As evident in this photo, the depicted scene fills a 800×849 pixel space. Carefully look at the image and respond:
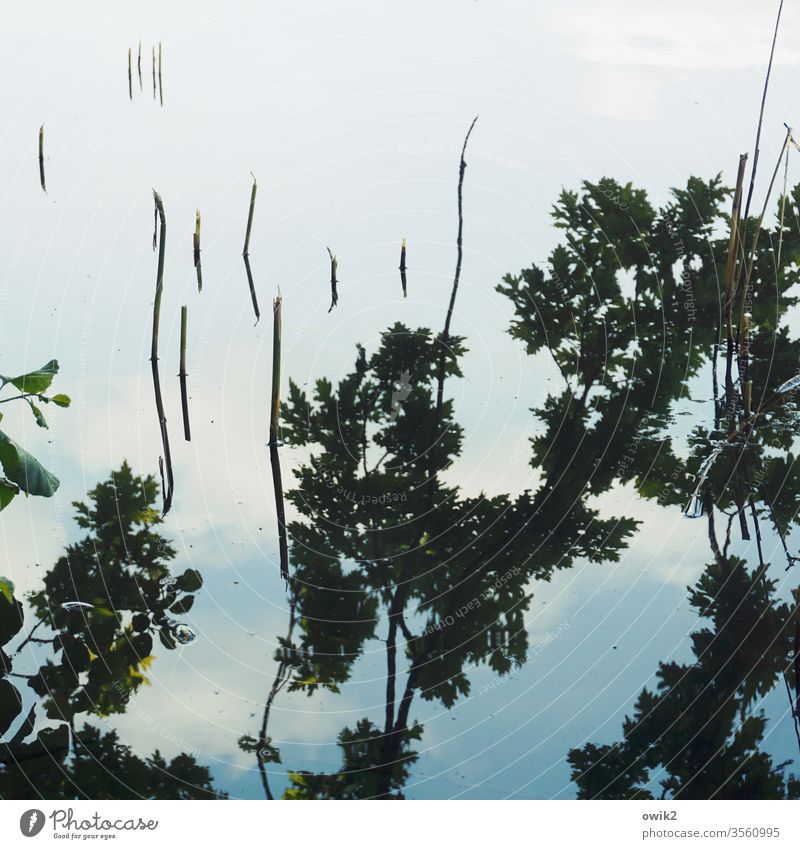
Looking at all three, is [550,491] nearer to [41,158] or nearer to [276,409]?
[276,409]

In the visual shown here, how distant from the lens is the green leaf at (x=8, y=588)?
146 cm

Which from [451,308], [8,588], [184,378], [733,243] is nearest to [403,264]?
[451,308]

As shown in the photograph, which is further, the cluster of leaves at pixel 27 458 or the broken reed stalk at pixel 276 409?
the broken reed stalk at pixel 276 409

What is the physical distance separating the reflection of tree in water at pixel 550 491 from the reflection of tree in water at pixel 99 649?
0.19 meters

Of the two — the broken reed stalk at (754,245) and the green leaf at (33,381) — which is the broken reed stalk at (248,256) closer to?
the green leaf at (33,381)

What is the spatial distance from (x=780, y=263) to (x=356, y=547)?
3.23ft

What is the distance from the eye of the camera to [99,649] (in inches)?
62.5

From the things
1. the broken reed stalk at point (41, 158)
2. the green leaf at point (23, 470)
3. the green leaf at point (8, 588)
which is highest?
the broken reed stalk at point (41, 158)

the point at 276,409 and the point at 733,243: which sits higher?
the point at 733,243

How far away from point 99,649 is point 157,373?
518mm

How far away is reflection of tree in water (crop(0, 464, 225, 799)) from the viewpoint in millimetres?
1436

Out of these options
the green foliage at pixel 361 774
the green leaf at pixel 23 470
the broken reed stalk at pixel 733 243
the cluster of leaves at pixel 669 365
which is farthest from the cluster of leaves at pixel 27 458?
the broken reed stalk at pixel 733 243

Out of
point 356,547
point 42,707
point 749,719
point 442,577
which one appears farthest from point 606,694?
point 42,707

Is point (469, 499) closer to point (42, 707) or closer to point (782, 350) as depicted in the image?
point (782, 350)
